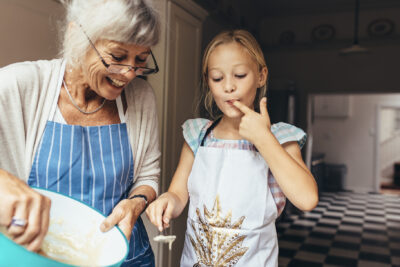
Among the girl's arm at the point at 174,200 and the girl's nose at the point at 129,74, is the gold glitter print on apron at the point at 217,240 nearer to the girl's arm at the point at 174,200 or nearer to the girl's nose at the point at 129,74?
the girl's arm at the point at 174,200

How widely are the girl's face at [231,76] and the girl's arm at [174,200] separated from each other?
0.25 m

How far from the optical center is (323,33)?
5855mm

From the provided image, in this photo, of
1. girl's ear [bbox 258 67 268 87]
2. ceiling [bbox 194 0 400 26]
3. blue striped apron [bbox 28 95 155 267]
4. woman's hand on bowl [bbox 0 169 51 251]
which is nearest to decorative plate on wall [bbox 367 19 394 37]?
ceiling [bbox 194 0 400 26]

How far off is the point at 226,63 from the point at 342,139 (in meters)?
8.56

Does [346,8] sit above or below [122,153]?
above

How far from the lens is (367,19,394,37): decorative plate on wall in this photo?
5.49 metres

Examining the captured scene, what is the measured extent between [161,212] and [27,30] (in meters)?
1.03

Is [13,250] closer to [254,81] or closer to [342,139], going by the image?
[254,81]

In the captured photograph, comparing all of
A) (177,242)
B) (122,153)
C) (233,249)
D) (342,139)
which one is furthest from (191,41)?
(342,139)

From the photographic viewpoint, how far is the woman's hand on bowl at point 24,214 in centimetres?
62

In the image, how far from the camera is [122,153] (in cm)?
109

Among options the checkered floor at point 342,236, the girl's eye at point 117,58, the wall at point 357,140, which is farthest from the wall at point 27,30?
the wall at point 357,140

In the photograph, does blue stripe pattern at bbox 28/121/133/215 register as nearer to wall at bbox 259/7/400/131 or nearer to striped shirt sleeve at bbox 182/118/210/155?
striped shirt sleeve at bbox 182/118/210/155

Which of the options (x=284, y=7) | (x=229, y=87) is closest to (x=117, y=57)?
(x=229, y=87)
